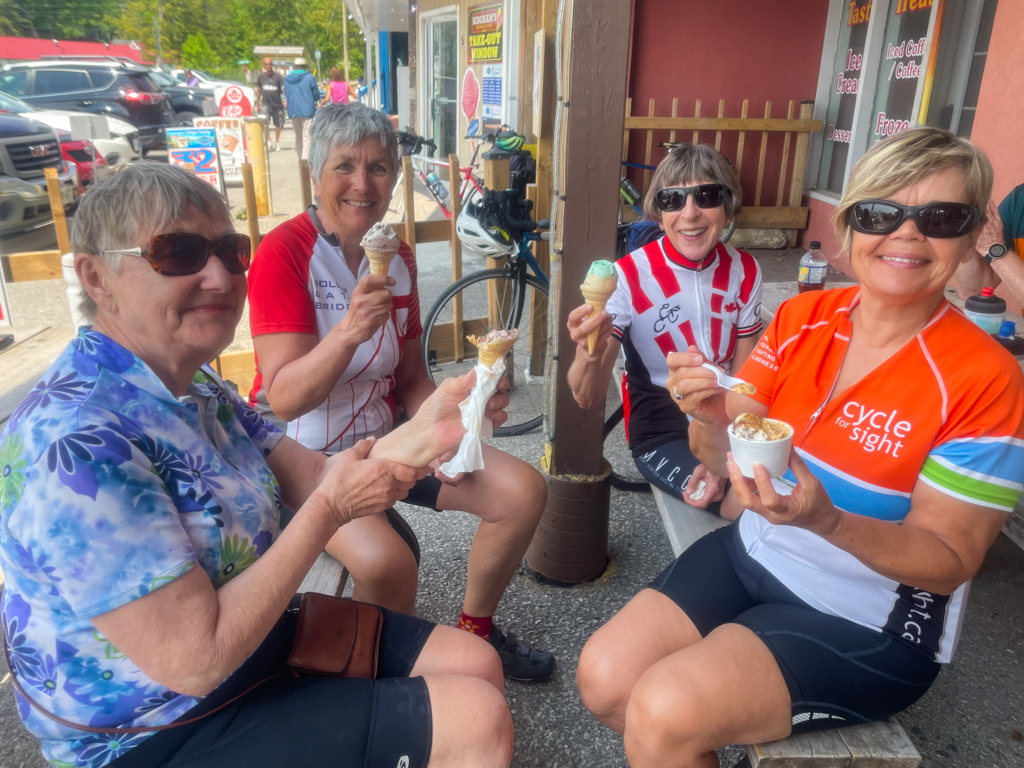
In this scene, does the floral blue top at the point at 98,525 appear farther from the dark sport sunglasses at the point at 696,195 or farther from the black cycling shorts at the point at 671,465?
the dark sport sunglasses at the point at 696,195

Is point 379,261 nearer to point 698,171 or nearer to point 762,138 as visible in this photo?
point 698,171

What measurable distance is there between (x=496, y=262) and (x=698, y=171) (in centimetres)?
280

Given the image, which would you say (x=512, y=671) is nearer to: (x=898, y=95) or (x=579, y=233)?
(x=579, y=233)

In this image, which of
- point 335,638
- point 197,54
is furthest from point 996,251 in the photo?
point 197,54

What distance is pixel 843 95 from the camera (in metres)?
7.53

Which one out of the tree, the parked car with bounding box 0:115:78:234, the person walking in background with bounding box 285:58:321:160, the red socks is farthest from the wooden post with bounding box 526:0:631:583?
the tree

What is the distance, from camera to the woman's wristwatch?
9.77 feet

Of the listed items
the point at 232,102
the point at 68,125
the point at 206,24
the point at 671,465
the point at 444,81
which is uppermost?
the point at 206,24

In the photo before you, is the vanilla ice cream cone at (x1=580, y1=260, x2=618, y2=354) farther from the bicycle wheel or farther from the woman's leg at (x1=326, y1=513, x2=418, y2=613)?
the bicycle wheel

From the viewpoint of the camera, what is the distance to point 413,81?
1519 cm

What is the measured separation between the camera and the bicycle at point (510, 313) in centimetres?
464

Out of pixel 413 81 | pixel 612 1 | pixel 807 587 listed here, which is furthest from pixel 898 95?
pixel 413 81

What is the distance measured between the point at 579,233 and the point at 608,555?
1486 millimetres

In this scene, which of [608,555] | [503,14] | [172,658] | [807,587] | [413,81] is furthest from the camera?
[413,81]
